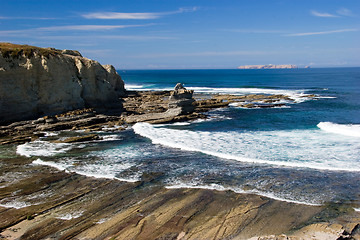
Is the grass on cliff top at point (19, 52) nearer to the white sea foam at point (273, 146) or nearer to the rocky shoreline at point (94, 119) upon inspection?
the rocky shoreline at point (94, 119)

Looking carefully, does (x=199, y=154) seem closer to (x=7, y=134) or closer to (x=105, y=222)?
(x=105, y=222)

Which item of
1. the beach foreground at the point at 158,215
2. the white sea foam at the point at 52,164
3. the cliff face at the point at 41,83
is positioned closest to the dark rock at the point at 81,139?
the white sea foam at the point at 52,164

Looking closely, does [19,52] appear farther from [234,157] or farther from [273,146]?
[273,146]

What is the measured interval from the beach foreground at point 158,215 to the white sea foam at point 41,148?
6519mm

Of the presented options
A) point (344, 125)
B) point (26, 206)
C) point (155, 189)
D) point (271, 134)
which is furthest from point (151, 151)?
point (344, 125)

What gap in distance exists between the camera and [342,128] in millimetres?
28438

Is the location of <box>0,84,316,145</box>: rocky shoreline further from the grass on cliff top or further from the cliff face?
the grass on cliff top

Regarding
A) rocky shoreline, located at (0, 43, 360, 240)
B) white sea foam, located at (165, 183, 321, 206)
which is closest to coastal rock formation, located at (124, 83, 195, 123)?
rocky shoreline, located at (0, 43, 360, 240)

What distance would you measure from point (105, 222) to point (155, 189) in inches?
141

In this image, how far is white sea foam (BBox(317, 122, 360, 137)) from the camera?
26.1m

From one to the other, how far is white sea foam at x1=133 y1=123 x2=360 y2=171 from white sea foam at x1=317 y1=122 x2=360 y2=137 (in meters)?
1.66

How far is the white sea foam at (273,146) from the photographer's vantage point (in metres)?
18.4

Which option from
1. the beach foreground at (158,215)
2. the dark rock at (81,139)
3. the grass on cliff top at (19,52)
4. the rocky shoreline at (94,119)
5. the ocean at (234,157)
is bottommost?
the beach foreground at (158,215)

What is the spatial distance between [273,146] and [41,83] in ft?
83.8
